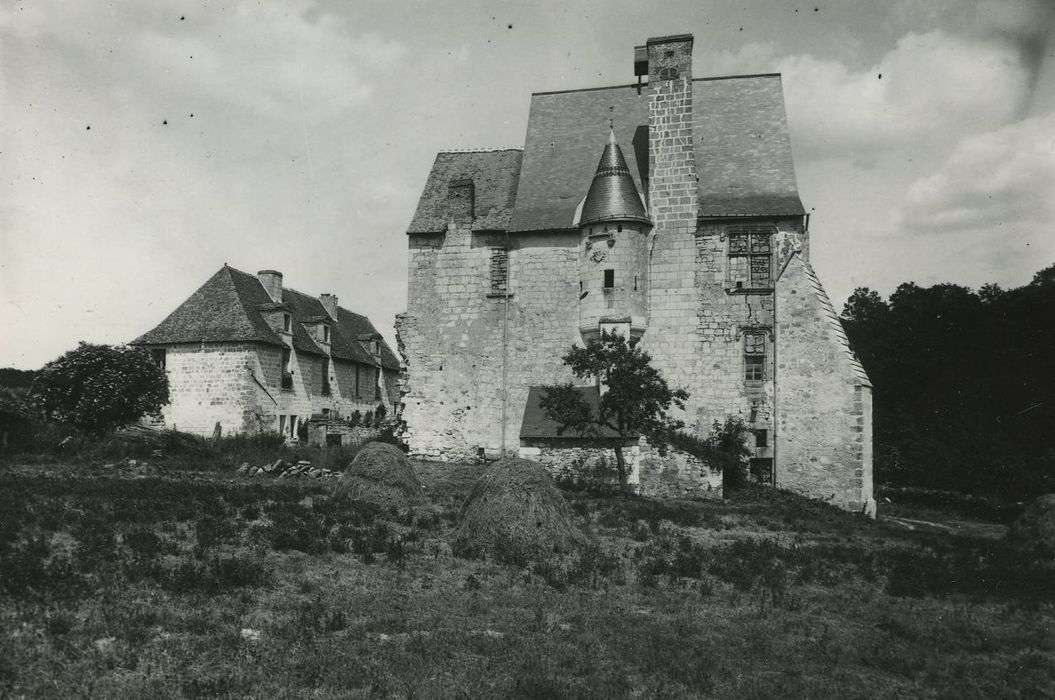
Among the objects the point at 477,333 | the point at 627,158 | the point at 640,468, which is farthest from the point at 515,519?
the point at 627,158

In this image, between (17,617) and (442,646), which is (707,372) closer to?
(442,646)

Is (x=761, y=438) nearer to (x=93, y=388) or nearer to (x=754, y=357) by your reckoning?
(x=754, y=357)

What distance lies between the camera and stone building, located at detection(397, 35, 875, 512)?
1033 inches

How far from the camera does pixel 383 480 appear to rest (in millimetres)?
17078

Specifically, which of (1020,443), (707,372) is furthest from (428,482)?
(1020,443)

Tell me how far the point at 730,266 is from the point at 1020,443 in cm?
1871

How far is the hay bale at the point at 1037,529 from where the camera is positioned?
50.6 ft

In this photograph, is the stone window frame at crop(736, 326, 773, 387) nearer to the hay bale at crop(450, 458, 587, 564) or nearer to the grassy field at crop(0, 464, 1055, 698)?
the grassy field at crop(0, 464, 1055, 698)

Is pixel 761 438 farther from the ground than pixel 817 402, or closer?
closer

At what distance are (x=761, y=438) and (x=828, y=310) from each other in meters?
4.93

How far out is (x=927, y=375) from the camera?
4128 cm

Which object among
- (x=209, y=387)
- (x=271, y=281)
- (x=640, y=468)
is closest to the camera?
(x=640, y=468)

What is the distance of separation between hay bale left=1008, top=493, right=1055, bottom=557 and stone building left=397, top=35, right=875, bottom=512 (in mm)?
8891

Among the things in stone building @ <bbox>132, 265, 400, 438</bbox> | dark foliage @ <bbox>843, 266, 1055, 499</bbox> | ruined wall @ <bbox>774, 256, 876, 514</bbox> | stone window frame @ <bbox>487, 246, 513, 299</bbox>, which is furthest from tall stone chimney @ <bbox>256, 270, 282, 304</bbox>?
dark foliage @ <bbox>843, 266, 1055, 499</bbox>
